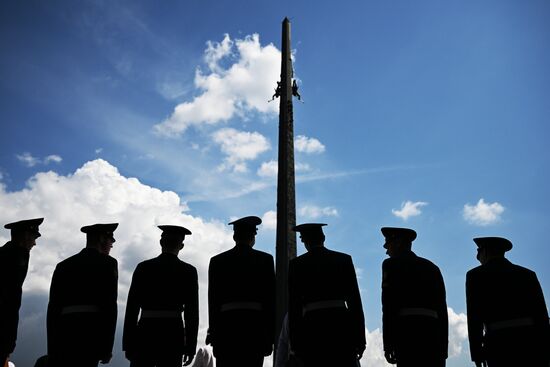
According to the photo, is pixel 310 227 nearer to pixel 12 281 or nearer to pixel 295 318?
pixel 295 318

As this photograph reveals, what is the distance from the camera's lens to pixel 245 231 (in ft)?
16.1

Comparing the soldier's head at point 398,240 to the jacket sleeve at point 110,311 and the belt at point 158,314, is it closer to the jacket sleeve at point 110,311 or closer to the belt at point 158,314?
the belt at point 158,314

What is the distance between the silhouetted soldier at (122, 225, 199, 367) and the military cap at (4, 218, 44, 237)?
128 centimetres

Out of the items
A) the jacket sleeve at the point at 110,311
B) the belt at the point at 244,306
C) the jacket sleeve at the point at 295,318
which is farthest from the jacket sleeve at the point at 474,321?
the jacket sleeve at the point at 110,311

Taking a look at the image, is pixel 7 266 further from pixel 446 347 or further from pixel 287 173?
pixel 287 173

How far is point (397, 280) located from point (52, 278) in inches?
131

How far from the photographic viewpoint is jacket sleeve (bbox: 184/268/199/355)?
471cm

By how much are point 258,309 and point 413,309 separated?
1.48 meters

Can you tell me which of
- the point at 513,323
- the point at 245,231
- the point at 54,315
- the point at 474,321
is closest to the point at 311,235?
the point at 245,231

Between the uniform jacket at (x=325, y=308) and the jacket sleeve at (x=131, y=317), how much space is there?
1.47m

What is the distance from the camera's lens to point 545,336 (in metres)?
4.79

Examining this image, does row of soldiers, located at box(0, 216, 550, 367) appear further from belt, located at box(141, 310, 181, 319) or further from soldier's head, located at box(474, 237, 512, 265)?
soldier's head, located at box(474, 237, 512, 265)

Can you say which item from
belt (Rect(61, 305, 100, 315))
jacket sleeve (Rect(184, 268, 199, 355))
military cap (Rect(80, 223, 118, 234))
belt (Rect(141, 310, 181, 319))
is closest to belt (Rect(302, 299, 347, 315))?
jacket sleeve (Rect(184, 268, 199, 355))


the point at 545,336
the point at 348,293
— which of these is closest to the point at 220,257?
the point at 348,293
